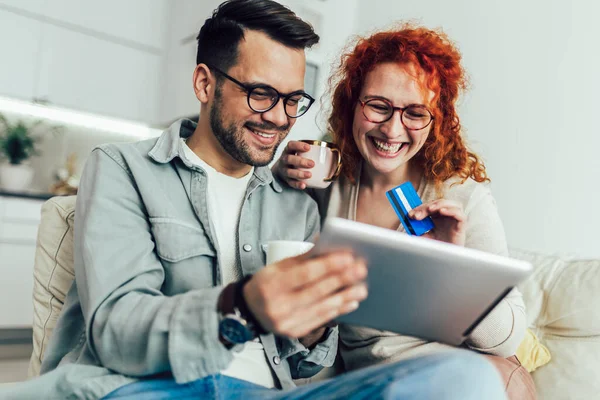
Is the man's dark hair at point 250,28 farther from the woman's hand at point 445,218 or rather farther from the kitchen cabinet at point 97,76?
the kitchen cabinet at point 97,76

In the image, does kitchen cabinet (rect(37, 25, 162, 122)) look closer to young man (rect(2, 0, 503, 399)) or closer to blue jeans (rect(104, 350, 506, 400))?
young man (rect(2, 0, 503, 399))

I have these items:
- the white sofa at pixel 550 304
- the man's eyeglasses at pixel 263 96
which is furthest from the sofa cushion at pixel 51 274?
the man's eyeglasses at pixel 263 96

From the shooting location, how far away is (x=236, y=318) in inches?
30.1

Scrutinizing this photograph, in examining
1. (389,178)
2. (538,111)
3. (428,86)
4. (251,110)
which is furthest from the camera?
(538,111)

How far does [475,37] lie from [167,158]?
7.44 ft

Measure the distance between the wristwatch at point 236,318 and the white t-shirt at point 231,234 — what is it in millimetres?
308

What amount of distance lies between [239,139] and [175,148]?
0.15 metres

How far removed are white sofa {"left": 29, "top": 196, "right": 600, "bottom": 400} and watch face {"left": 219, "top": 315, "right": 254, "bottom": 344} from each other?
691 millimetres

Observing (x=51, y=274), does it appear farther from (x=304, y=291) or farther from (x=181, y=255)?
(x=304, y=291)

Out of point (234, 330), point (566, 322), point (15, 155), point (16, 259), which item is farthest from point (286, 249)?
point (15, 155)

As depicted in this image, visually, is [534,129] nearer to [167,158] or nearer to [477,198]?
[477,198]

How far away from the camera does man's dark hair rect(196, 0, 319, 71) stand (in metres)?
1.35

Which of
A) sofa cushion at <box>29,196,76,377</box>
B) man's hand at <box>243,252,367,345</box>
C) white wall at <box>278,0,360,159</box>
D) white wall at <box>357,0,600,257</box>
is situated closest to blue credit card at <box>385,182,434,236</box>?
man's hand at <box>243,252,367,345</box>

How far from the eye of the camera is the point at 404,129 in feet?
4.91
